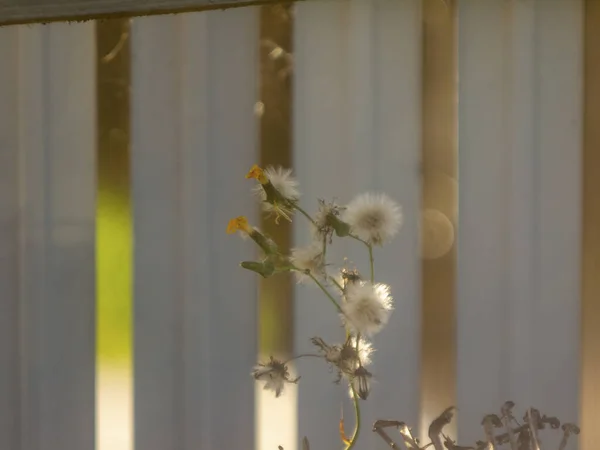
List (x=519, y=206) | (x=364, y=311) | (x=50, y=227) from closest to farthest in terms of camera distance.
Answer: (x=364, y=311) < (x=519, y=206) < (x=50, y=227)

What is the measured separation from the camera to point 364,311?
0.77 m

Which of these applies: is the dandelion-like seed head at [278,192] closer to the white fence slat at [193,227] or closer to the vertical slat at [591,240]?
the white fence slat at [193,227]

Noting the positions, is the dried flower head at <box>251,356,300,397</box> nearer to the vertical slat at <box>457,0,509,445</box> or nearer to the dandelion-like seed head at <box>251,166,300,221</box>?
the dandelion-like seed head at <box>251,166,300,221</box>

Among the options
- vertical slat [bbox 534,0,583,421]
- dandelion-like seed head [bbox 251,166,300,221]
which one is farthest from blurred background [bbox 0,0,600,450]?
dandelion-like seed head [bbox 251,166,300,221]

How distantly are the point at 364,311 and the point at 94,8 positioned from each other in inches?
28.5

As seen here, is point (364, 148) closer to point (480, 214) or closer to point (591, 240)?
point (480, 214)

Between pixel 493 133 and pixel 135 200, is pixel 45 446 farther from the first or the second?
pixel 493 133

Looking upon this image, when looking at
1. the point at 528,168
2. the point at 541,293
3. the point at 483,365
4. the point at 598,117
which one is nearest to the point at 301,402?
the point at 483,365

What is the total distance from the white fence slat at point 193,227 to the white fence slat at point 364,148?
103mm

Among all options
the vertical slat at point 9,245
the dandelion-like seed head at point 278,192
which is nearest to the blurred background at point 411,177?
the vertical slat at point 9,245

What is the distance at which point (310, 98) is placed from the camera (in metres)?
1.13

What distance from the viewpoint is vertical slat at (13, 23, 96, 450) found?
1.18 meters

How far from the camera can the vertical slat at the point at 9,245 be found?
1200 millimetres

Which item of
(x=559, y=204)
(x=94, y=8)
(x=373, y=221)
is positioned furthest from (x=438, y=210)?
(x=94, y=8)
